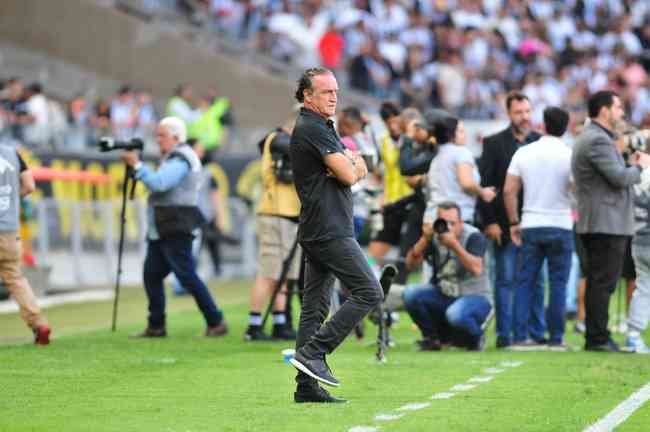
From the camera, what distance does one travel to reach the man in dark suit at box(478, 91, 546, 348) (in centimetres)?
1491

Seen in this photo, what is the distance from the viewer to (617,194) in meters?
13.9

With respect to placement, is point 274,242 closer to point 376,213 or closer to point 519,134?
point 376,213

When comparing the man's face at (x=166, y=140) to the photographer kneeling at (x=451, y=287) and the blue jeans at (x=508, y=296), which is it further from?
the blue jeans at (x=508, y=296)

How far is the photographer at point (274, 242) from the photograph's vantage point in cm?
1515

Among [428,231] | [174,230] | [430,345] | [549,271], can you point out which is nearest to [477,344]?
[430,345]

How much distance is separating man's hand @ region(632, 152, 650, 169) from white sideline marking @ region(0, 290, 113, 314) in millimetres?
8003

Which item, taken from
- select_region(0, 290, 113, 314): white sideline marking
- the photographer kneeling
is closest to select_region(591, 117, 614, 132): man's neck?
the photographer kneeling

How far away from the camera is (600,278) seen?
14.1 m

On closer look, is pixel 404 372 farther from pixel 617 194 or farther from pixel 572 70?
pixel 572 70

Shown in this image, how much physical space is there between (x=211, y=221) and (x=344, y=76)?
8.68 m

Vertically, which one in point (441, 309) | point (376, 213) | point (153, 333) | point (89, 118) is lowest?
point (153, 333)

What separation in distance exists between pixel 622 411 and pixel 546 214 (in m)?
4.39

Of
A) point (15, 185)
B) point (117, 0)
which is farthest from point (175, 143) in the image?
point (117, 0)

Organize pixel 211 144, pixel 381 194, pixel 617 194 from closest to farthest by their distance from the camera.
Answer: pixel 617 194 → pixel 381 194 → pixel 211 144
